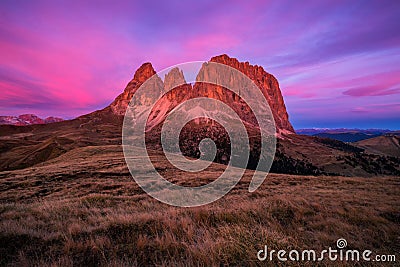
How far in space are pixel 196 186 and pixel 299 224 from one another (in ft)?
36.6

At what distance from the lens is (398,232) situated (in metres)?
6.17

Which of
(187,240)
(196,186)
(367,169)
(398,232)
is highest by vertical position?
(187,240)

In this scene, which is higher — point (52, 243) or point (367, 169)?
point (52, 243)

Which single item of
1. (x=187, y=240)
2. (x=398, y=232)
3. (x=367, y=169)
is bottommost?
(x=367, y=169)

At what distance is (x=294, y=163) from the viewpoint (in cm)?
13700

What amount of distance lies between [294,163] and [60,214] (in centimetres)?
14895

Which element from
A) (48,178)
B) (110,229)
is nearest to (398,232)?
(110,229)

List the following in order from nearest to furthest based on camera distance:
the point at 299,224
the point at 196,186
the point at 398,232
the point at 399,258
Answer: the point at 399,258 → the point at 398,232 → the point at 299,224 → the point at 196,186

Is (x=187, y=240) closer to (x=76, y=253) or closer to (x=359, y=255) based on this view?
(x=76, y=253)

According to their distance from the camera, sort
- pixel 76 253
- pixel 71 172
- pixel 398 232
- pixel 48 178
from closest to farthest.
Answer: pixel 76 253
pixel 398 232
pixel 48 178
pixel 71 172

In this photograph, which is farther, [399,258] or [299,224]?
[299,224]

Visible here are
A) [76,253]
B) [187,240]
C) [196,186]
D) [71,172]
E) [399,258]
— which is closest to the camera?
[76,253]

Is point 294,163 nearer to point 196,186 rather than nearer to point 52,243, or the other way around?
point 196,186

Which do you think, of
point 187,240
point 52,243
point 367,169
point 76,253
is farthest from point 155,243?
point 367,169
